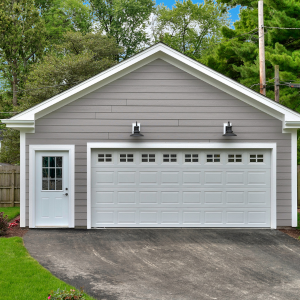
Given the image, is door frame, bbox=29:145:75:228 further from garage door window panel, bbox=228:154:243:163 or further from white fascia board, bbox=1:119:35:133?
garage door window panel, bbox=228:154:243:163

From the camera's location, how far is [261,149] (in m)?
9.34

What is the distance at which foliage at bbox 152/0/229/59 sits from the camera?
96.6 feet

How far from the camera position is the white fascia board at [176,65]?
8961 millimetres

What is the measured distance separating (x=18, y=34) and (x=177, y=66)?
16.1m

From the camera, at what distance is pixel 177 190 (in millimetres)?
9367

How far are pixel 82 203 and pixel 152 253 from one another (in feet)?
9.69

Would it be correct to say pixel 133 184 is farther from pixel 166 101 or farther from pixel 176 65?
pixel 176 65

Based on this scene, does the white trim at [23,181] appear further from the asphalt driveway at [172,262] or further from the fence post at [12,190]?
the fence post at [12,190]

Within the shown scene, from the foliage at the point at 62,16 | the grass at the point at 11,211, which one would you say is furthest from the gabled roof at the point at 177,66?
the foliage at the point at 62,16

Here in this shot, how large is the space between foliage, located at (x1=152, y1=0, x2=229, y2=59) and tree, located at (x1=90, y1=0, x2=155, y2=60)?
61.5 inches

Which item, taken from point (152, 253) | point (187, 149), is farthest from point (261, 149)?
point (152, 253)

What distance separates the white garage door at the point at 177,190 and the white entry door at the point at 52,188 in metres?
0.77

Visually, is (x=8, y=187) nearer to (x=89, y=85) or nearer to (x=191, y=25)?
(x=89, y=85)

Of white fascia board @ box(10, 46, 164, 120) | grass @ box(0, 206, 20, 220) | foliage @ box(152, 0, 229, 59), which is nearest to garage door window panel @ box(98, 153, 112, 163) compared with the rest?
white fascia board @ box(10, 46, 164, 120)
